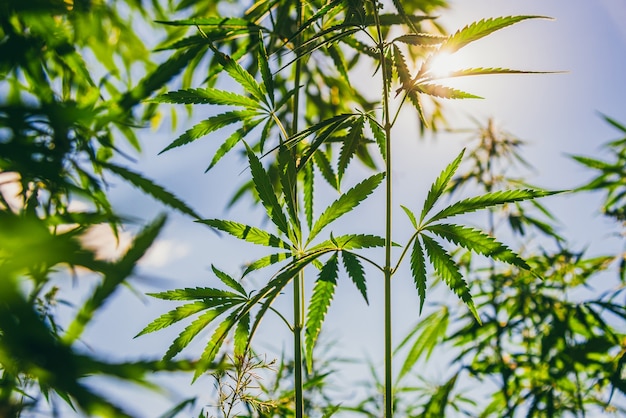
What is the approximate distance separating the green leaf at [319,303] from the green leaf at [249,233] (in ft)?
0.29

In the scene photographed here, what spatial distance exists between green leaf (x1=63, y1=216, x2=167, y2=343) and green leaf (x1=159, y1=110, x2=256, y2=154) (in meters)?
0.66

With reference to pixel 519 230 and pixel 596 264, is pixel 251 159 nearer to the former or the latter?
pixel 519 230

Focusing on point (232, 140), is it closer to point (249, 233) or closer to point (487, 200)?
point (249, 233)

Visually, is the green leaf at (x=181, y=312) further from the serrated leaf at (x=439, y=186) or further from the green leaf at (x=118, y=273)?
the green leaf at (x=118, y=273)

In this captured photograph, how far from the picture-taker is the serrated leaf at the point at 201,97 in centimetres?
81

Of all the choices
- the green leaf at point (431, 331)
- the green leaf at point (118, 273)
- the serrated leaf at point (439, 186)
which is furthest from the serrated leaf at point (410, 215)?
the green leaf at point (431, 331)

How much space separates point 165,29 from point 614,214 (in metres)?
1.73

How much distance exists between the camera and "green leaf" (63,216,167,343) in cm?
23

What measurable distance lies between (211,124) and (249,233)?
0.23 metres

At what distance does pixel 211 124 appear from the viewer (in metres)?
0.90

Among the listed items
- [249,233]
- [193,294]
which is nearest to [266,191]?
[249,233]

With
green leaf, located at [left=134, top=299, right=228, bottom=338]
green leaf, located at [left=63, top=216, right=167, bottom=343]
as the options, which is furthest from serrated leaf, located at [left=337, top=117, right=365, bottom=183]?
green leaf, located at [left=63, top=216, right=167, bottom=343]

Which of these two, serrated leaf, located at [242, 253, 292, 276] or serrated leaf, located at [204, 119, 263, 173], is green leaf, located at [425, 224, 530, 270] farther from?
serrated leaf, located at [204, 119, 263, 173]

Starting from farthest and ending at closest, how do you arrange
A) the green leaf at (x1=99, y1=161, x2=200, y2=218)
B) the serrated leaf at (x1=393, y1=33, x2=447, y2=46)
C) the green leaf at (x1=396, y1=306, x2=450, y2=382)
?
1. the green leaf at (x1=396, y1=306, x2=450, y2=382)
2. the serrated leaf at (x1=393, y1=33, x2=447, y2=46)
3. the green leaf at (x1=99, y1=161, x2=200, y2=218)
